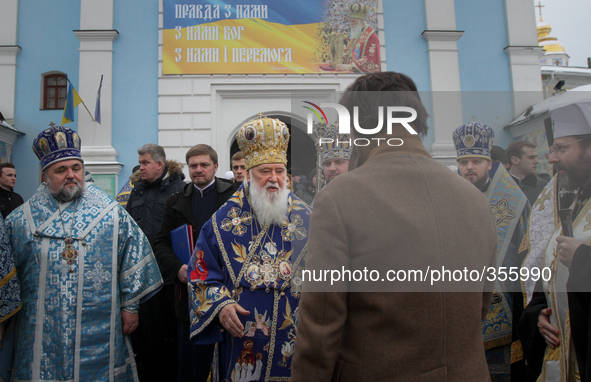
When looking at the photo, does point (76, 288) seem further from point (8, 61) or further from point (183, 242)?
point (8, 61)

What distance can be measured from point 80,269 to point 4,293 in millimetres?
401

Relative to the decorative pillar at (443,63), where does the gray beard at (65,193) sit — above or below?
below

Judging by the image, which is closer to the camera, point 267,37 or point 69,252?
point 69,252

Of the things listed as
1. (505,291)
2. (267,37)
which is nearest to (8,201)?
(267,37)

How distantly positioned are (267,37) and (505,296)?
674 centimetres

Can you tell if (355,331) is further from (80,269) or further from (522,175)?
(522,175)

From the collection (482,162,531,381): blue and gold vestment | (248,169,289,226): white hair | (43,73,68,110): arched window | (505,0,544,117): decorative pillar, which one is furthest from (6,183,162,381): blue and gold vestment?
(505,0,544,117): decorative pillar

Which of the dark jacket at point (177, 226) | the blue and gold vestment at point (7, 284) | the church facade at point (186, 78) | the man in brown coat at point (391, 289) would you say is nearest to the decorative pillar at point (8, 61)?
the church facade at point (186, 78)

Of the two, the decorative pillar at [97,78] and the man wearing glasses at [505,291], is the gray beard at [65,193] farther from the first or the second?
the decorative pillar at [97,78]

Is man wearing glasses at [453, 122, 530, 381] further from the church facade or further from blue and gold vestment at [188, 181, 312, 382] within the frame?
the church facade

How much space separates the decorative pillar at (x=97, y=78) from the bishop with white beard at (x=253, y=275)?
19.9ft

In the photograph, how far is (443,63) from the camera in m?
8.69

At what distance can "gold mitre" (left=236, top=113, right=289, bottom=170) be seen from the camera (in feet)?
8.36

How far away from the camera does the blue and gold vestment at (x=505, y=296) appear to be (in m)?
2.88
